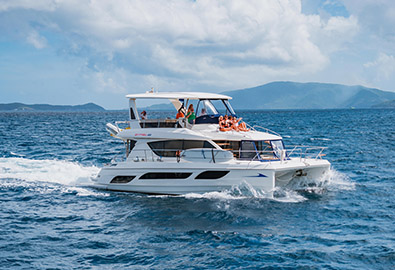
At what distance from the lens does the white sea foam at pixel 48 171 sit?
2173cm

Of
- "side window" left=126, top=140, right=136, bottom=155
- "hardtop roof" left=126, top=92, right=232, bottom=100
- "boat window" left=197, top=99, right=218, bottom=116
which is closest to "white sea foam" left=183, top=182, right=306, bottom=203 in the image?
"side window" left=126, top=140, right=136, bottom=155

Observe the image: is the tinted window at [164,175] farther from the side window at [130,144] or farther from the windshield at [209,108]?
the windshield at [209,108]

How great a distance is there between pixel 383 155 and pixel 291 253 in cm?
2119

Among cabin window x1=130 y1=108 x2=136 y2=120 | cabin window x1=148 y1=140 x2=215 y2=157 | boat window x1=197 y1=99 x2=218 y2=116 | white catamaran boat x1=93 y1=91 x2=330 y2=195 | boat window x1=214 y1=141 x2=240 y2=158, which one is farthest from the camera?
cabin window x1=130 y1=108 x2=136 y2=120

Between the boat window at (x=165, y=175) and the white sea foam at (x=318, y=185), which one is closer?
the boat window at (x=165, y=175)

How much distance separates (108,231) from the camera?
14.2 m

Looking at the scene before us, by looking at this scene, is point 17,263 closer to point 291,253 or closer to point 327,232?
point 291,253

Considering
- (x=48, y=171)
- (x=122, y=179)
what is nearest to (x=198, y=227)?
(x=122, y=179)

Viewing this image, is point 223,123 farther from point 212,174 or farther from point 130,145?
point 130,145

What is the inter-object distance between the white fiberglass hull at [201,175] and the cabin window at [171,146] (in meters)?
0.95

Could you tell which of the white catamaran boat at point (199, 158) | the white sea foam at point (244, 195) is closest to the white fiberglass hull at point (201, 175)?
the white catamaran boat at point (199, 158)

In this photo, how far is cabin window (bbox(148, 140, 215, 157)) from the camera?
1858cm

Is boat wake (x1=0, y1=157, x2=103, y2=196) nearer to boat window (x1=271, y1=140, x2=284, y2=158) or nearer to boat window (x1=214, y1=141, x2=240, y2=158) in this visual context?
boat window (x1=214, y1=141, x2=240, y2=158)

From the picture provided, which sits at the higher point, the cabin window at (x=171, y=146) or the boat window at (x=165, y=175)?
the cabin window at (x=171, y=146)
